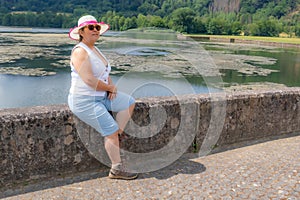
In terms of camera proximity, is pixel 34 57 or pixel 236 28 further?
pixel 236 28

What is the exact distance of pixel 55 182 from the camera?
4.12 meters

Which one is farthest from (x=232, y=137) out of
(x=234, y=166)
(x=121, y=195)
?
(x=121, y=195)

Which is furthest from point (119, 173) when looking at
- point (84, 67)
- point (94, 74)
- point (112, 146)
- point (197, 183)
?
point (84, 67)

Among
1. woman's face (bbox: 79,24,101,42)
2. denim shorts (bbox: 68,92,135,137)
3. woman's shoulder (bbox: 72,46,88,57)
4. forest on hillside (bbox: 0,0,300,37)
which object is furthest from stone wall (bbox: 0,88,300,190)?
forest on hillside (bbox: 0,0,300,37)

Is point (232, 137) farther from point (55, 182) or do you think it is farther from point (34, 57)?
point (34, 57)

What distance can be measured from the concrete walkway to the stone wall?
0.72 ft

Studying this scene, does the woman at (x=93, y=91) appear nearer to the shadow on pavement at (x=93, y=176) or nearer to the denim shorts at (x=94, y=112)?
the denim shorts at (x=94, y=112)

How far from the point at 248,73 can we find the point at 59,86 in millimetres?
14752

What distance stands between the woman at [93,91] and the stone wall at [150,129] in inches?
11.5

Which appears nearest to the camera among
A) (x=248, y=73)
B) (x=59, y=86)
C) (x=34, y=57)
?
(x=59, y=86)

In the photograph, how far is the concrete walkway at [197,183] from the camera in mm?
3871

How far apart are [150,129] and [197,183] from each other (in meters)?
1.04

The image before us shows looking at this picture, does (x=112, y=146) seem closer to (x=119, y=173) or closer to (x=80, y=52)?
(x=119, y=173)

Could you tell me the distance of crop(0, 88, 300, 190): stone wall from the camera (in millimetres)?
3936
